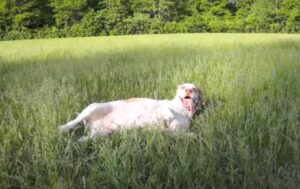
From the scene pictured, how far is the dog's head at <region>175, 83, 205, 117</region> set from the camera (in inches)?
136

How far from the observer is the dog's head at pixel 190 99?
3450 mm

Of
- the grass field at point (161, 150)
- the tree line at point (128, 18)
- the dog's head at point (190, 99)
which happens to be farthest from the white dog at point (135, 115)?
the tree line at point (128, 18)

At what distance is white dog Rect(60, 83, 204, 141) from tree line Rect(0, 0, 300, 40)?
91.5 feet

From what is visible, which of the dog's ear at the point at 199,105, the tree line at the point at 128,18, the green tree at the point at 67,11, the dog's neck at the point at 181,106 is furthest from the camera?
the green tree at the point at 67,11

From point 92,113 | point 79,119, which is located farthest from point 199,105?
point 79,119

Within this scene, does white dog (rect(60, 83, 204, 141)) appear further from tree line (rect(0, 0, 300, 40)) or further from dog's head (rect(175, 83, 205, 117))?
tree line (rect(0, 0, 300, 40))

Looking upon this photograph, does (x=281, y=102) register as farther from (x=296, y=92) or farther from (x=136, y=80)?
(x=136, y=80)

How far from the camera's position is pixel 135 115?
3.21m

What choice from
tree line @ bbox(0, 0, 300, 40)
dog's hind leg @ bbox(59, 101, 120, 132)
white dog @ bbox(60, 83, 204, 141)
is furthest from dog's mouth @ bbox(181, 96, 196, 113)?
tree line @ bbox(0, 0, 300, 40)

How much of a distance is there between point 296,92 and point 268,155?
172cm

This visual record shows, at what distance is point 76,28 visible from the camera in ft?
102

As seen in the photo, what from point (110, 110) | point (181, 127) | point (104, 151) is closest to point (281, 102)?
point (181, 127)

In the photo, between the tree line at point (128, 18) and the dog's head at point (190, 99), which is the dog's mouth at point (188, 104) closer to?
the dog's head at point (190, 99)

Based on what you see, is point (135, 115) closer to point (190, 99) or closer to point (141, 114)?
point (141, 114)
